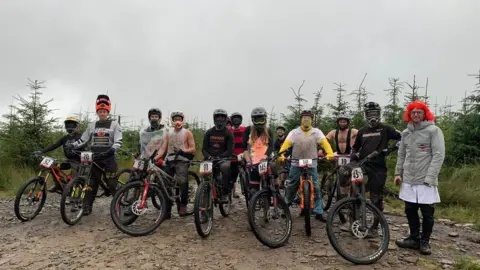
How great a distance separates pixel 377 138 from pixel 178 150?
11.6 feet

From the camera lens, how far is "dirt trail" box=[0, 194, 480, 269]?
4.09 metres

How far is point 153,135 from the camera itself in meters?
6.36

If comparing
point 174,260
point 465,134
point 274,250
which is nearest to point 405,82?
point 465,134

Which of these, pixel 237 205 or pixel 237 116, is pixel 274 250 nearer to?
pixel 237 205

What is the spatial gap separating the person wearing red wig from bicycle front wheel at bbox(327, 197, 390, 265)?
19.9 inches

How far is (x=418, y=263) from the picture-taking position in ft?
13.5

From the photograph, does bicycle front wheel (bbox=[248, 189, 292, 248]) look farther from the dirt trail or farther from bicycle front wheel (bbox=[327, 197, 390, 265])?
bicycle front wheel (bbox=[327, 197, 390, 265])

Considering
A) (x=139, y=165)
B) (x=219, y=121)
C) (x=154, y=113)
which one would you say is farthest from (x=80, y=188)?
(x=219, y=121)

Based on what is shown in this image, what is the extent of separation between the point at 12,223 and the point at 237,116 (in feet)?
16.6

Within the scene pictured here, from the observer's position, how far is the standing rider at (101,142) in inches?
245

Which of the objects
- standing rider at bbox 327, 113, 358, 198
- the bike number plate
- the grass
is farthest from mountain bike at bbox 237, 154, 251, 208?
the grass

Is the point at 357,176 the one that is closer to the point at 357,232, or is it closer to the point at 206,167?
the point at 357,232

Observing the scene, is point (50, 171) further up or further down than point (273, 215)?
further up

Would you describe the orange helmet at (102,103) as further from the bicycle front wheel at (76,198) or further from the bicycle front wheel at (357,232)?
the bicycle front wheel at (357,232)
